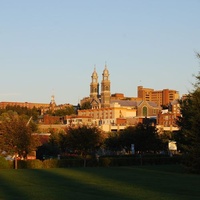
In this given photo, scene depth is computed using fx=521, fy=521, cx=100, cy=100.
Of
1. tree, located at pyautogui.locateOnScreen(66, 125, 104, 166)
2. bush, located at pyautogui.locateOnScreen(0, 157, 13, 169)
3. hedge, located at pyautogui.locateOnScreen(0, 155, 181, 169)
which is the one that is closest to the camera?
bush, located at pyautogui.locateOnScreen(0, 157, 13, 169)

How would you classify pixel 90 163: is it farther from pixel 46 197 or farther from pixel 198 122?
pixel 46 197

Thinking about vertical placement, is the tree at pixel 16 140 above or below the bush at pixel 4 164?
above

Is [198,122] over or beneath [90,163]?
over

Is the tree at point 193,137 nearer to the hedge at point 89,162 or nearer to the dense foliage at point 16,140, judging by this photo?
the hedge at point 89,162

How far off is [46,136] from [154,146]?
31591mm

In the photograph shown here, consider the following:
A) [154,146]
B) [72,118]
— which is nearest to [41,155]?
[154,146]

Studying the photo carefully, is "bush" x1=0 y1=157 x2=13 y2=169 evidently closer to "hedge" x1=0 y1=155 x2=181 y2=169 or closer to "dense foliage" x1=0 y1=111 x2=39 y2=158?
"hedge" x1=0 y1=155 x2=181 y2=169

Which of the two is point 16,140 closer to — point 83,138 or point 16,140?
point 16,140

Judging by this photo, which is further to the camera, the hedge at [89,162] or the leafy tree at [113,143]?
the leafy tree at [113,143]

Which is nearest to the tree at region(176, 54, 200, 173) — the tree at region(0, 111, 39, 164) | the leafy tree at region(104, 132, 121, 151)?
the tree at region(0, 111, 39, 164)

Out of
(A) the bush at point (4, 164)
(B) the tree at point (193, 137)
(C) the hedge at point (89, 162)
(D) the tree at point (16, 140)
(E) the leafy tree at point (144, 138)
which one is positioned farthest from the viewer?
(E) the leafy tree at point (144, 138)

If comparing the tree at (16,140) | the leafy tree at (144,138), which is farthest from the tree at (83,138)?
the leafy tree at (144,138)

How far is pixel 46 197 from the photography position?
67.5 feet

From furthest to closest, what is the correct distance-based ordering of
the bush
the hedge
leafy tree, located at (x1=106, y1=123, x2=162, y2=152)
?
1. leafy tree, located at (x1=106, y1=123, x2=162, y2=152)
2. the hedge
3. the bush
